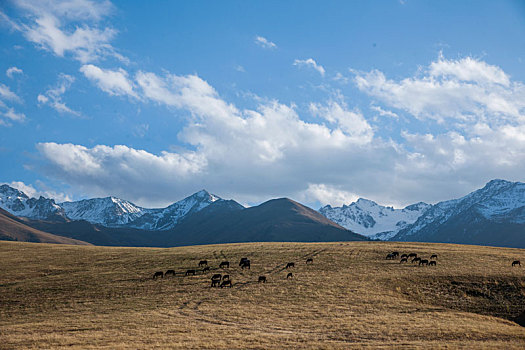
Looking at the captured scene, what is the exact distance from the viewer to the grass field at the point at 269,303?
29.0 m

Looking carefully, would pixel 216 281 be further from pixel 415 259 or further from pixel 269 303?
pixel 415 259

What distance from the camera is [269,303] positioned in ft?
132

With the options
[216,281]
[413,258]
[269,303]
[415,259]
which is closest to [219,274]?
[216,281]

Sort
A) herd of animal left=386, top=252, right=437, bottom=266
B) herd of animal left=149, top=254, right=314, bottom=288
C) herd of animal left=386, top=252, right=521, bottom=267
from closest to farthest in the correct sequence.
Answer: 1. herd of animal left=149, top=254, right=314, bottom=288
2. herd of animal left=386, top=252, right=521, bottom=267
3. herd of animal left=386, top=252, right=437, bottom=266

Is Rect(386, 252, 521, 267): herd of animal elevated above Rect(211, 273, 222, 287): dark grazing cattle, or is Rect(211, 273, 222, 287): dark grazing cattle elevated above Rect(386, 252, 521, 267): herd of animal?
Rect(386, 252, 521, 267): herd of animal

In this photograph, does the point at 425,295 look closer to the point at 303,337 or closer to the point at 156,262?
the point at 303,337

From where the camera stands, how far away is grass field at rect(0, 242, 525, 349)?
28953 mm

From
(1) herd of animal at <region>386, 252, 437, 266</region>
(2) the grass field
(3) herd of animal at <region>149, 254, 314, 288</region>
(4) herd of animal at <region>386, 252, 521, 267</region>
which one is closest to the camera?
(2) the grass field

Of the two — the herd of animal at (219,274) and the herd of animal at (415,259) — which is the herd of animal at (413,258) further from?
the herd of animal at (219,274)

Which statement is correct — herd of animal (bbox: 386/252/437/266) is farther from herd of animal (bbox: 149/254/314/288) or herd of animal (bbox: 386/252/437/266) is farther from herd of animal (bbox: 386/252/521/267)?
herd of animal (bbox: 149/254/314/288)

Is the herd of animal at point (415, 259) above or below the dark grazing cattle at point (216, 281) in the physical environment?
above

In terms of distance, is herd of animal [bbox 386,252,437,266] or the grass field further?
herd of animal [bbox 386,252,437,266]

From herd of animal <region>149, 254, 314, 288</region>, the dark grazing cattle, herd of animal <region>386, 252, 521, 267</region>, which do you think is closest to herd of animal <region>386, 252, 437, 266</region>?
herd of animal <region>386, 252, 521, 267</region>

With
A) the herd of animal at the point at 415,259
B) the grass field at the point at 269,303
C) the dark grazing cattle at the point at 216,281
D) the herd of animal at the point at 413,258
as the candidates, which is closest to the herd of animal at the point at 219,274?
the dark grazing cattle at the point at 216,281
